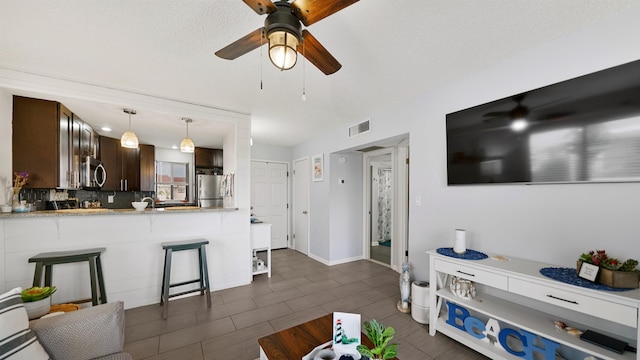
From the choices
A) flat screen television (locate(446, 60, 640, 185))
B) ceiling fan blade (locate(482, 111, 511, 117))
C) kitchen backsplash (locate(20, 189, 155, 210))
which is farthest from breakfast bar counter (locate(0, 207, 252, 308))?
ceiling fan blade (locate(482, 111, 511, 117))

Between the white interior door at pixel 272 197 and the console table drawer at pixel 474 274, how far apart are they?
387 cm

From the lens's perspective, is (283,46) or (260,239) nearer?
(283,46)

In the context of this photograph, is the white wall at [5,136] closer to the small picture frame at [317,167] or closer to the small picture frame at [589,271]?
the small picture frame at [317,167]

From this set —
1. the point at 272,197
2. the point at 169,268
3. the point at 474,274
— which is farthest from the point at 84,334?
the point at 272,197

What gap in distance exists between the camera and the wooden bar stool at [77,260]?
213cm

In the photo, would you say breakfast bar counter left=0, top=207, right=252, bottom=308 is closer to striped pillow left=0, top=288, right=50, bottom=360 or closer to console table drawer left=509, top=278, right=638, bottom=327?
striped pillow left=0, top=288, right=50, bottom=360

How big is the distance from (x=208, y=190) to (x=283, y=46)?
4.81 metres

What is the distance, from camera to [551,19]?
5.10 ft

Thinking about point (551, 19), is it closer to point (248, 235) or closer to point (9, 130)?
point (248, 235)

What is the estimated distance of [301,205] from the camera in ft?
17.1

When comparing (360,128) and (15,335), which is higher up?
(360,128)

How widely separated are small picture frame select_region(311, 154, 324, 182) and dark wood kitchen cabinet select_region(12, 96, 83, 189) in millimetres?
3541

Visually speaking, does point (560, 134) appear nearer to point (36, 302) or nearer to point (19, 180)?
point (36, 302)

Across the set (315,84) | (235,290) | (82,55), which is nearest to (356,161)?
(315,84)
